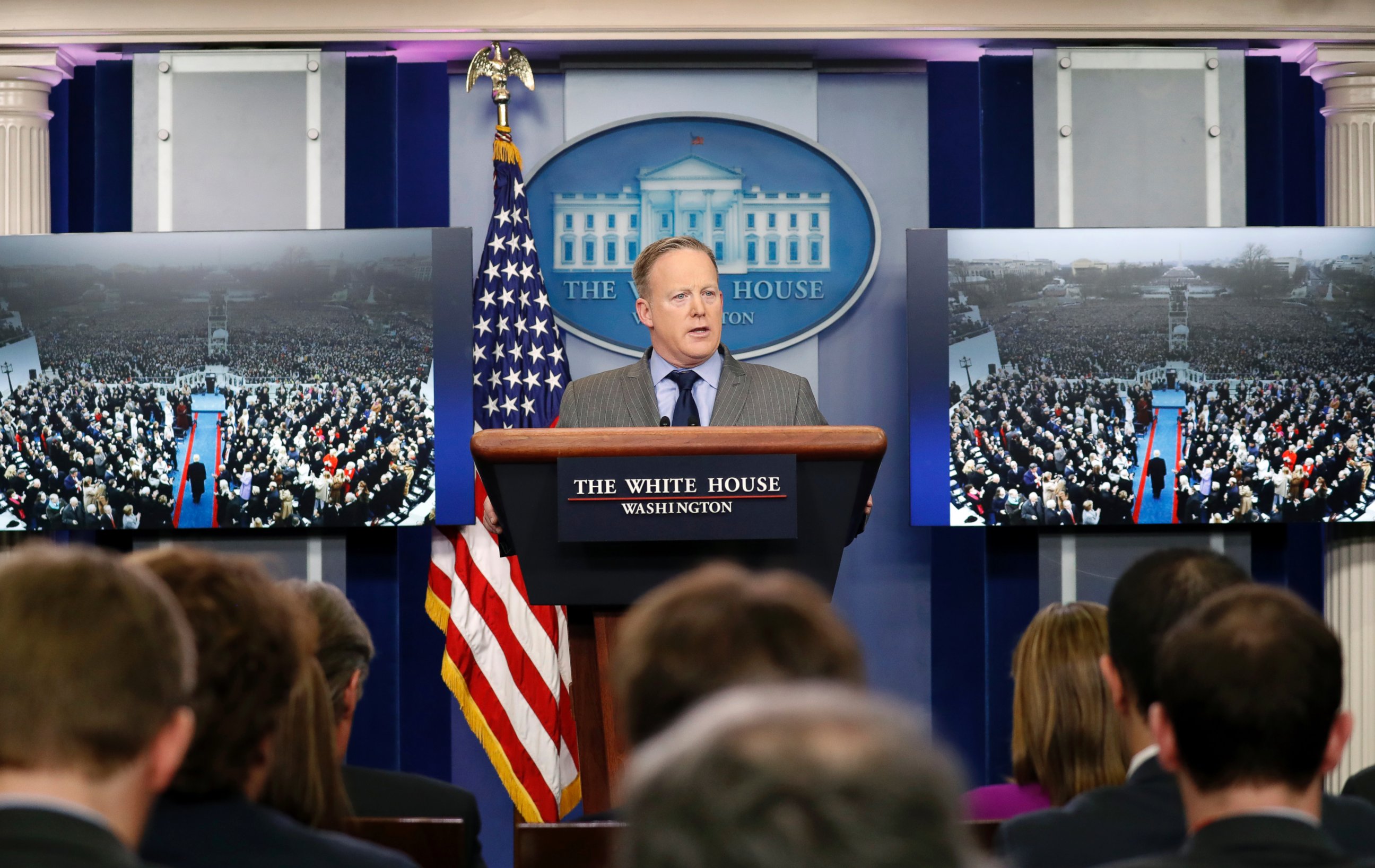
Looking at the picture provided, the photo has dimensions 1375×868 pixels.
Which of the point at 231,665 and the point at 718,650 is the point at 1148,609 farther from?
the point at 231,665

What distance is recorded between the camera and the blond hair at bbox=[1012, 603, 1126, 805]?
2180mm

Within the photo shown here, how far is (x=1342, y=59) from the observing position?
16.7ft

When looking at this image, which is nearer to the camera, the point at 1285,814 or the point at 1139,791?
the point at 1285,814

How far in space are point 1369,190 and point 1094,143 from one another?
3.31 ft

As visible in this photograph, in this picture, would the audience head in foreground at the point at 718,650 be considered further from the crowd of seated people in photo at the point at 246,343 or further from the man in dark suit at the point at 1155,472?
the man in dark suit at the point at 1155,472

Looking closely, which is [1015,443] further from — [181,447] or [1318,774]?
[1318,774]

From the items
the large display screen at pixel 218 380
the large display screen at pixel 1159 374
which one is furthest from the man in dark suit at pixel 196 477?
the large display screen at pixel 1159 374

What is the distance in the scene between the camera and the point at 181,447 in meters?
4.82

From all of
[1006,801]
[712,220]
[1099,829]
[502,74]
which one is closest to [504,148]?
[502,74]

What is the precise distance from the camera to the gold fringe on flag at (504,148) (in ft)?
16.3

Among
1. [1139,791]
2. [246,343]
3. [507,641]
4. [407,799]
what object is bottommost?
[507,641]

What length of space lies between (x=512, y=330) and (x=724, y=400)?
1.63 m

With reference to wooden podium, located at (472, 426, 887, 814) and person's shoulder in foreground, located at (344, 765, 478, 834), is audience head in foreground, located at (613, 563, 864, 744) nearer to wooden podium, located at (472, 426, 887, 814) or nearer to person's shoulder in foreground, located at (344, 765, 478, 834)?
person's shoulder in foreground, located at (344, 765, 478, 834)

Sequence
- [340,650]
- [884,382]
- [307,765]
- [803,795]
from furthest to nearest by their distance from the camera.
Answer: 1. [884,382]
2. [340,650]
3. [307,765]
4. [803,795]
